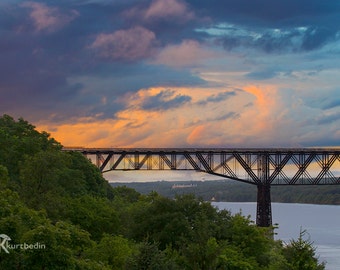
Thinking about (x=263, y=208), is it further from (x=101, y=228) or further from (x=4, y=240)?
(x=4, y=240)

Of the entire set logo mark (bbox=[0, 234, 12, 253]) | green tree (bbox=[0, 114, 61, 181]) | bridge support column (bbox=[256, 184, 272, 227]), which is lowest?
logo mark (bbox=[0, 234, 12, 253])

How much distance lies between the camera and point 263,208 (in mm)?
110812

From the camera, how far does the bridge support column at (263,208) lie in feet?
358

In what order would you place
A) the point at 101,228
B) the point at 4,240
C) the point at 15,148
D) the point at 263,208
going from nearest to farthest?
the point at 4,240 < the point at 101,228 < the point at 15,148 < the point at 263,208

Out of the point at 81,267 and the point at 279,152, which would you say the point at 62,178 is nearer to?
the point at 81,267

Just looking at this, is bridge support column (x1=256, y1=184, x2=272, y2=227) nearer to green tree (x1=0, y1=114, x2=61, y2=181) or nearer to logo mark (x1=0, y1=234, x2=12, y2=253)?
green tree (x1=0, y1=114, x2=61, y2=181)

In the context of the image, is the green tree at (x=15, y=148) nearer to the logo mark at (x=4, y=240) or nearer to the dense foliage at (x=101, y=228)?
the dense foliage at (x=101, y=228)

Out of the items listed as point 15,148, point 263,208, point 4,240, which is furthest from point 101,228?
point 263,208

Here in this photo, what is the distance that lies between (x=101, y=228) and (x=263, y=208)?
52593mm

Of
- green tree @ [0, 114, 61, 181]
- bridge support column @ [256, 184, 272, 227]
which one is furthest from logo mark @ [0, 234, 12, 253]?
bridge support column @ [256, 184, 272, 227]

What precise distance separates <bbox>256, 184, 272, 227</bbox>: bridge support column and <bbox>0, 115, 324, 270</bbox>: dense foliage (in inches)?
1103

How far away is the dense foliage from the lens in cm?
3614

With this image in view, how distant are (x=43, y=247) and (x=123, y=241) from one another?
1799 cm

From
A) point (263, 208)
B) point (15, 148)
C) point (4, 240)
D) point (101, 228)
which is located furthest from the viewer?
point (263, 208)
